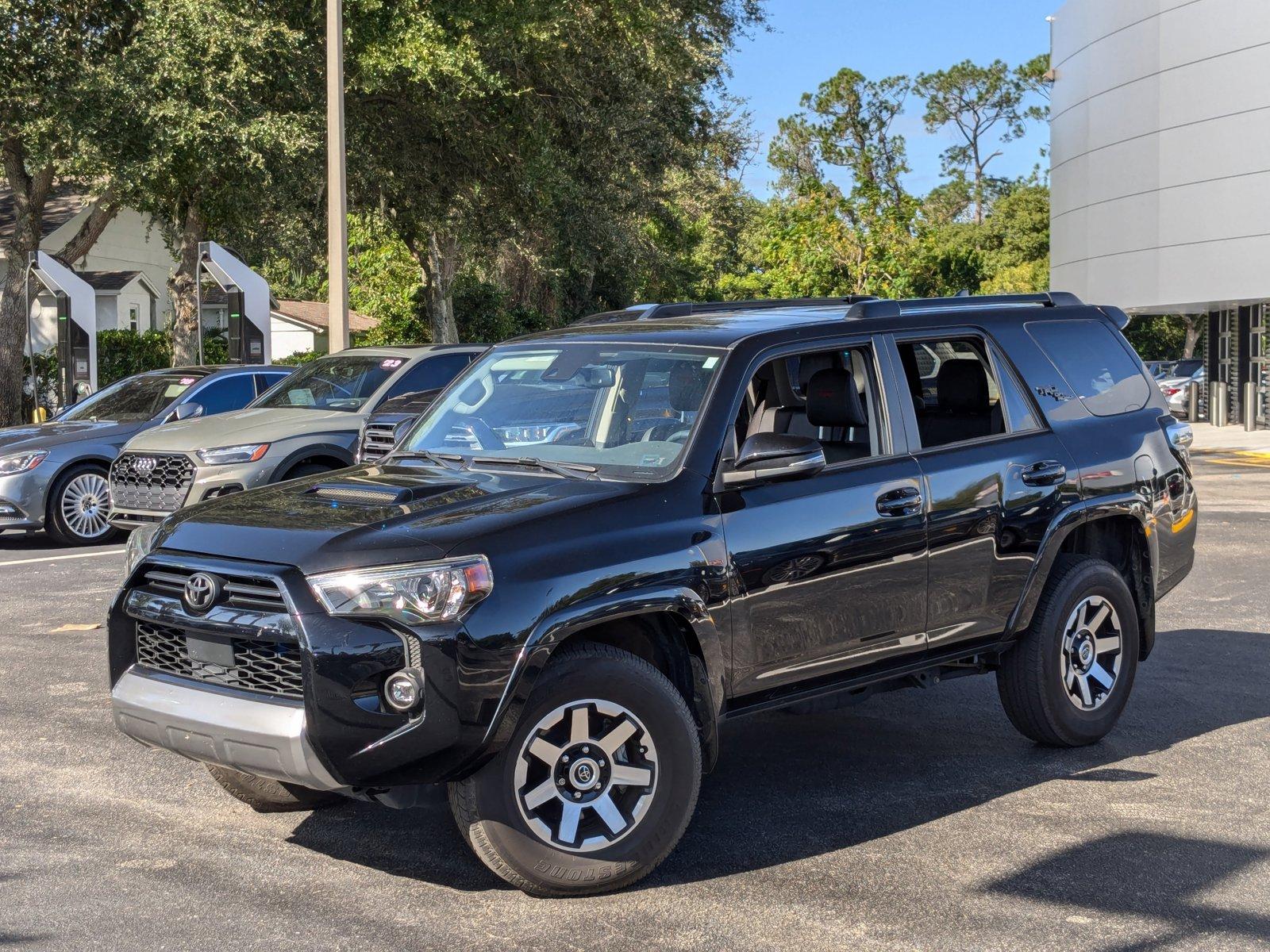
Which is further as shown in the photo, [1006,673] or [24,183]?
[24,183]

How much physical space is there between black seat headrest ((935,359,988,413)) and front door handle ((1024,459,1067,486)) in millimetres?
376

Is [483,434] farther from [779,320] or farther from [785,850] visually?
[785,850]

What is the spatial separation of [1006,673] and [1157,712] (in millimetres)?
1263

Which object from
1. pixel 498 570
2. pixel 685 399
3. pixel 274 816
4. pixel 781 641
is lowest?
pixel 274 816

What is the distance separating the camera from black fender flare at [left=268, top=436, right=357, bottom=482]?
1227 cm

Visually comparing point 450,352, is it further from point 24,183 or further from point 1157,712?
point 24,183

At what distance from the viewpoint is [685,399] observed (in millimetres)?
5438

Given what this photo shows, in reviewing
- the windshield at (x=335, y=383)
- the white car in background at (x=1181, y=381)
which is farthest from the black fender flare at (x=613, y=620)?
the white car in background at (x=1181, y=381)

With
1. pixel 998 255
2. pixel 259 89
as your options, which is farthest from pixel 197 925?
pixel 998 255

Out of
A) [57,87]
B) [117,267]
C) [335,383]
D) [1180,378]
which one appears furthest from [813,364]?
[117,267]

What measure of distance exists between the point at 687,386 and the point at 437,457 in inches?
40.8

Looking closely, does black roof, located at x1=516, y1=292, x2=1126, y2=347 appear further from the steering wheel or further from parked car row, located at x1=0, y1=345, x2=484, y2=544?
parked car row, located at x1=0, y1=345, x2=484, y2=544

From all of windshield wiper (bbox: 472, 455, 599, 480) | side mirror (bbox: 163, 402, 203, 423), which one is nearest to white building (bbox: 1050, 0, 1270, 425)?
side mirror (bbox: 163, 402, 203, 423)

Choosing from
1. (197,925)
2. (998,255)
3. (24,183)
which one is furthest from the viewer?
(998,255)
